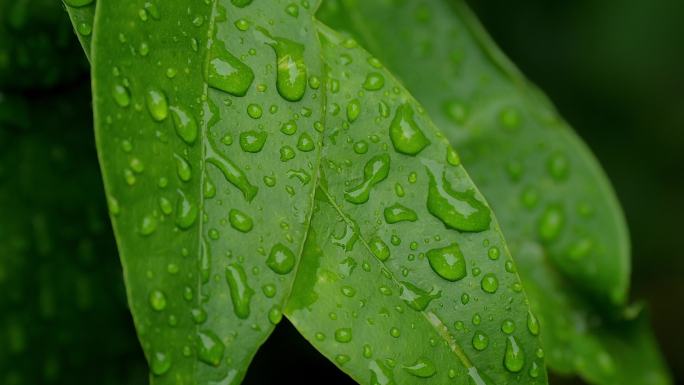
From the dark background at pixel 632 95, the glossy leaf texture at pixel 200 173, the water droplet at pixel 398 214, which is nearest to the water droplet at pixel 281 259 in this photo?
the glossy leaf texture at pixel 200 173

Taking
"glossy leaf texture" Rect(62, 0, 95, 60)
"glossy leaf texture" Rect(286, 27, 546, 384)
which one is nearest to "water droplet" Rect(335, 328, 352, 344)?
"glossy leaf texture" Rect(286, 27, 546, 384)

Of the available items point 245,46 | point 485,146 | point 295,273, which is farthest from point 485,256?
point 485,146

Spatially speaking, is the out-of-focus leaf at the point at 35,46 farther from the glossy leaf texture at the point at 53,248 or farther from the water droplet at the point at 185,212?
the water droplet at the point at 185,212

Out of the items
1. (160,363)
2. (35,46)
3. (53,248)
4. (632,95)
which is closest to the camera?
(160,363)

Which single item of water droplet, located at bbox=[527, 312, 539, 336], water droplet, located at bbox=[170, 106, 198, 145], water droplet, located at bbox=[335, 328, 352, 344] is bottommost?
water droplet, located at bbox=[335, 328, 352, 344]

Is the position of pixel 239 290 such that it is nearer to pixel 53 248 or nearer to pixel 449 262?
pixel 449 262

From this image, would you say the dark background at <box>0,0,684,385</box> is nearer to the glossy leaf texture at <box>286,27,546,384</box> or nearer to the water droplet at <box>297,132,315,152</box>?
the glossy leaf texture at <box>286,27,546,384</box>

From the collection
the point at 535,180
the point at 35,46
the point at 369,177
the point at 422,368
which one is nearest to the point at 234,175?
the point at 369,177
